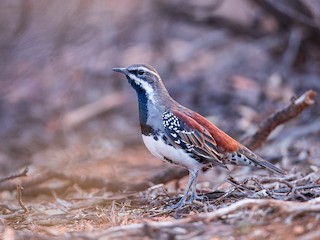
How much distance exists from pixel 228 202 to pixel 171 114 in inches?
44.7

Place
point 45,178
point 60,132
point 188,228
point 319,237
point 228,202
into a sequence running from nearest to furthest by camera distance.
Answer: point 319,237 → point 188,228 → point 228,202 → point 45,178 → point 60,132

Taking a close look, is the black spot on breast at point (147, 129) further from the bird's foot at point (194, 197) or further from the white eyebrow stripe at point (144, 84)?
the bird's foot at point (194, 197)

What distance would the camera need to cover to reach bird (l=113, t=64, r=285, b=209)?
687cm

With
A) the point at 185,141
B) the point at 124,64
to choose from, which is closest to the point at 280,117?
the point at 185,141

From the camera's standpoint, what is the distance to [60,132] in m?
12.7

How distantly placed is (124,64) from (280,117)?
6.70 meters

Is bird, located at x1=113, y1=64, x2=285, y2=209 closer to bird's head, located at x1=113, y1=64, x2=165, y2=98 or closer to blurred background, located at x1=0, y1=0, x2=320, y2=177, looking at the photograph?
bird's head, located at x1=113, y1=64, x2=165, y2=98

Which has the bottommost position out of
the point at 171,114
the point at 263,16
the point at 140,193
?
the point at 140,193

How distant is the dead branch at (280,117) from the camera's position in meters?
8.03

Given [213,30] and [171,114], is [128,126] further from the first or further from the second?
[171,114]

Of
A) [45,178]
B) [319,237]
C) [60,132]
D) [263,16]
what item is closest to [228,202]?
[319,237]

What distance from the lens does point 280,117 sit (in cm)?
822

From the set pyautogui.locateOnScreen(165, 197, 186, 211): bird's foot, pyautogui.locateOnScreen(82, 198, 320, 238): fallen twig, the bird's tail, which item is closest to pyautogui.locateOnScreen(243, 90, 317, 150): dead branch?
the bird's tail

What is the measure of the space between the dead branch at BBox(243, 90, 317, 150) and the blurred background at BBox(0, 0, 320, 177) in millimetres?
2380
